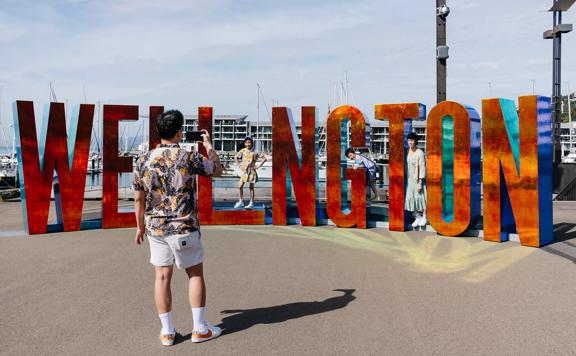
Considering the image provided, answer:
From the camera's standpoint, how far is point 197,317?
3902 millimetres

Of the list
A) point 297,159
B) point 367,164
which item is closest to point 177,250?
point 297,159

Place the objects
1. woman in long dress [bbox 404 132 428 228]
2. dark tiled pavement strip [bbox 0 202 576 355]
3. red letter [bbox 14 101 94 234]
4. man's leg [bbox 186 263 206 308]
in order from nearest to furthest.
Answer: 1. dark tiled pavement strip [bbox 0 202 576 355]
2. man's leg [bbox 186 263 206 308]
3. red letter [bbox 14 101 94 234]
4. woman in long dress [bbox 404 132 428 228]

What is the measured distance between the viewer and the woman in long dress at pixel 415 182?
9.32m

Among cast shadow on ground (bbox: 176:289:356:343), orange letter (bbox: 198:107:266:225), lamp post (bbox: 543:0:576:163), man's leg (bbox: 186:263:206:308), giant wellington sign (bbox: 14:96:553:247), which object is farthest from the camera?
lamp post (bbox: 543:0:576:163)

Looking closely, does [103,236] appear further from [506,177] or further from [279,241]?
[506,177]

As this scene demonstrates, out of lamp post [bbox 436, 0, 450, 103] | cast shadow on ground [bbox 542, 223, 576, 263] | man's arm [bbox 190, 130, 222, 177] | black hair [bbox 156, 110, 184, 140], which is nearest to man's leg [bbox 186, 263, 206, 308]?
man's arm [bbox 190, 130, 222, 177]

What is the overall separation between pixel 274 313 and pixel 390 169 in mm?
5579

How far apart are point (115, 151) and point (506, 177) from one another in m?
6.87

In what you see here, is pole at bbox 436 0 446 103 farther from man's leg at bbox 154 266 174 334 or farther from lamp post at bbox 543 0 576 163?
lamp post at bbox 543 0 576 163

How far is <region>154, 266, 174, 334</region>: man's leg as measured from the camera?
152 inches

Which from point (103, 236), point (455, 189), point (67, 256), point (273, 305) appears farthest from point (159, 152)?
point (455, 189)

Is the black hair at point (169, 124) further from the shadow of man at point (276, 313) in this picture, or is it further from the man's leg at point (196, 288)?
the shadow of man at point (276, 313)

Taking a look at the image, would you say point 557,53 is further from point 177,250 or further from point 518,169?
point 177,250

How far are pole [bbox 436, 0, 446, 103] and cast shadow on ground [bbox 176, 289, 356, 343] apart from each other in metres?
7.21
